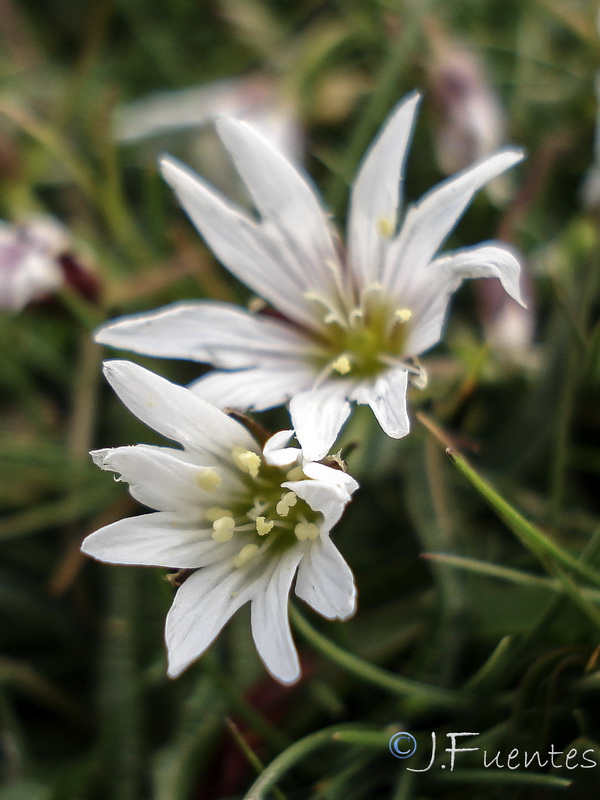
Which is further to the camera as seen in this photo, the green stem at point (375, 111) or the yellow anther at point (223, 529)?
the green stem at point (375, 111)

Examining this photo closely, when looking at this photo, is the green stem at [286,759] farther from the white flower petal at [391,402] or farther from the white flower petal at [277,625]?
the white flower petal at [391,402]

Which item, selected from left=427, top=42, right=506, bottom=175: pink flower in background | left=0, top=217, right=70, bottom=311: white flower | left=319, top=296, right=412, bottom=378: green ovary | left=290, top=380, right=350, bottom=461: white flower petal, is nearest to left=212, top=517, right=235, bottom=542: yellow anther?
left=290, top=380, right=350, bottom=461: white flower petal

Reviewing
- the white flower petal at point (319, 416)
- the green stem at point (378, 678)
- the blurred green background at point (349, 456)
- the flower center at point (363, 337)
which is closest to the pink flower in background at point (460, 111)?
the blurred green background at point (349, 456)

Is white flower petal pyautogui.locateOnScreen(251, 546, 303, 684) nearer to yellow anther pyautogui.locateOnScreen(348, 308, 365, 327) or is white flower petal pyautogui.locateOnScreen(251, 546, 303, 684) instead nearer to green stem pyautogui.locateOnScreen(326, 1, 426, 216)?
yellow anther pyautogui.locateOnScreen(348, 308, 365, 327)

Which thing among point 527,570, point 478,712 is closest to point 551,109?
point 527,570

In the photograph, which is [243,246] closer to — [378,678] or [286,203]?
[286,203]
